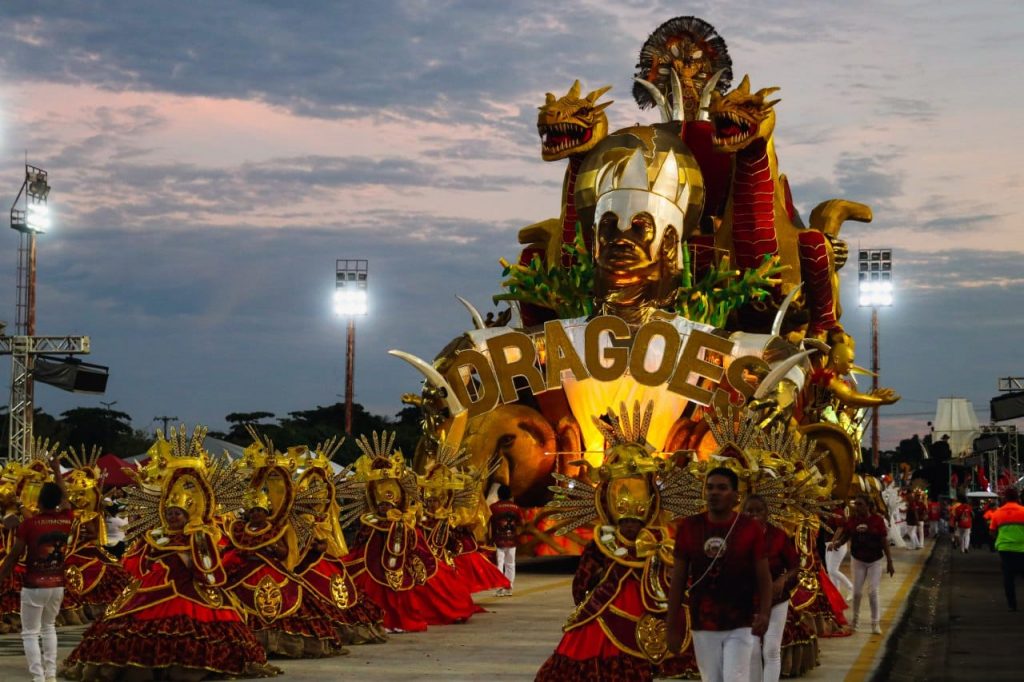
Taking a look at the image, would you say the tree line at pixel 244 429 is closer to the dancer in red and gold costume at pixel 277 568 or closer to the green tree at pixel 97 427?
the green tree at pixel 97 427

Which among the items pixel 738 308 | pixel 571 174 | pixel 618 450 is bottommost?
pixel 618 450

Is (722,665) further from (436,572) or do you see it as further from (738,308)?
(738,308)

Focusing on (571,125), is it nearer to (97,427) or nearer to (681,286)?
(681,286)

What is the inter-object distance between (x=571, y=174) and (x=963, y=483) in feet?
121

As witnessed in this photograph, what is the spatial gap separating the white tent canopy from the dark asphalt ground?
55507mm

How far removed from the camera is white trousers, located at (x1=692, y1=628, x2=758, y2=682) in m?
8.20

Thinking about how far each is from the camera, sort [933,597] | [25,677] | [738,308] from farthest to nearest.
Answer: [738,308], [933,597], [25,677]

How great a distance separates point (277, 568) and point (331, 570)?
40.1 inches

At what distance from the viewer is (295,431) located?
216 feet

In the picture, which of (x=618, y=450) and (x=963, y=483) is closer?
(x=618, y=450)

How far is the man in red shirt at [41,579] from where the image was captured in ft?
37.4

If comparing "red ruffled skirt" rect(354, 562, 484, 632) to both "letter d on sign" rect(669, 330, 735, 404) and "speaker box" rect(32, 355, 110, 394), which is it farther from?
Answer: "speaker box" rect(32, 355, 110, 394)

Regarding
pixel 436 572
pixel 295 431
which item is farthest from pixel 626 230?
pixel 295 431

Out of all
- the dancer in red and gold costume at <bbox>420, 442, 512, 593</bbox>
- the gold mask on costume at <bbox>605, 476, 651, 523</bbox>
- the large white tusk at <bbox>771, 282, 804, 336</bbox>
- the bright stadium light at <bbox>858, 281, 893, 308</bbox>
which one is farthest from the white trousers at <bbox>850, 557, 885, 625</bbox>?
the bright stadium light at <bbox>858, 281, 893, 308</bbox>
